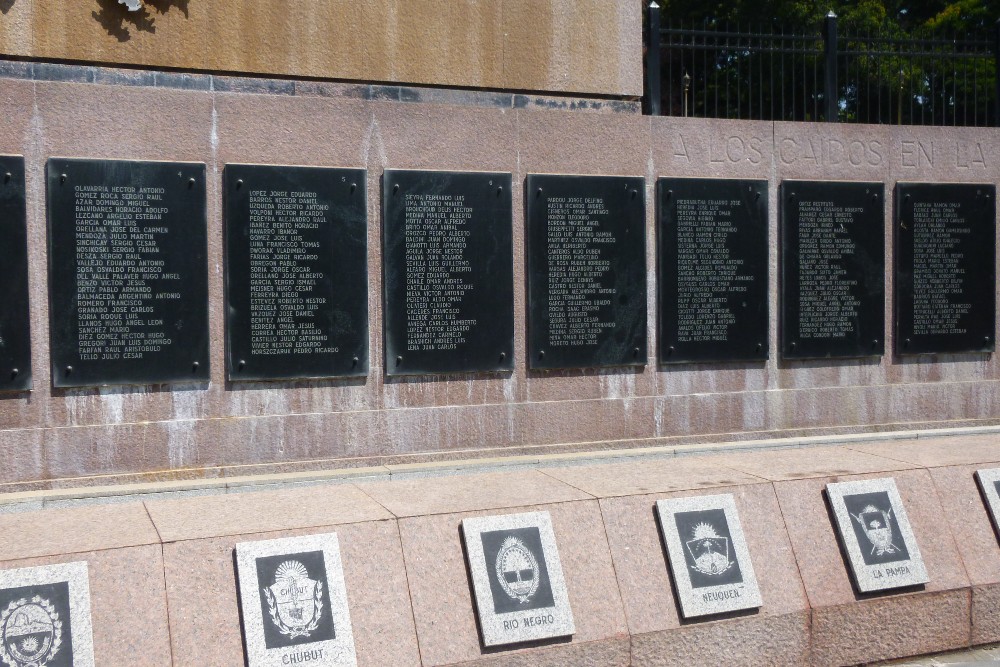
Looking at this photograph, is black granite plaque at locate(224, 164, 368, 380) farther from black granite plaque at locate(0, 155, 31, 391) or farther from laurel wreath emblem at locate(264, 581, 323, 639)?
laurel wreath emblem at locate(264, 581, 323, 639)

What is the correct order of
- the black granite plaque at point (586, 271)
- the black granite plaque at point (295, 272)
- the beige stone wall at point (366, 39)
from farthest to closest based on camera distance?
the black granite plaque at point (586, 271) < the black granite plaque at point (295, 272) < the beige stone wall at point (366, 39)

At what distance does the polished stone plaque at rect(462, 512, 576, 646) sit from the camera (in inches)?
209

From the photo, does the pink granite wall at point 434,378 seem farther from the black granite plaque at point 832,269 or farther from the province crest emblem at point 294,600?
the province crest emblem at point 294,600

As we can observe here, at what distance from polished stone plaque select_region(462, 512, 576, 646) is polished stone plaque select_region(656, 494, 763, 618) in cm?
71

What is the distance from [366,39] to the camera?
8047 mm

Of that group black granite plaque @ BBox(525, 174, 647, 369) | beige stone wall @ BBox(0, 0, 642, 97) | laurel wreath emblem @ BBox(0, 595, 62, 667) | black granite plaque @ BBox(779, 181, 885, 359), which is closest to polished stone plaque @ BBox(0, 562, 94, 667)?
laurel wreath emblem @ BBox(0, 595, 62, 667)

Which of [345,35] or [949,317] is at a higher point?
[345,35]

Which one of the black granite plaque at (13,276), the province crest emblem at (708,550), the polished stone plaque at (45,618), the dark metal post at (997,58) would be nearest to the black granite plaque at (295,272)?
the black granite plaque at (13,276)

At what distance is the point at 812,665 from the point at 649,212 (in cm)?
411

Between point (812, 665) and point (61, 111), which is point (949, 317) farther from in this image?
point (61, 111)

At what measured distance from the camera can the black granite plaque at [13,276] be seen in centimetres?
691

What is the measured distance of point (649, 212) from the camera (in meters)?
8.75

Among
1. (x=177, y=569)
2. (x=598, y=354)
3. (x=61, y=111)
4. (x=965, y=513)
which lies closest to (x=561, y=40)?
(x=598, y=354)

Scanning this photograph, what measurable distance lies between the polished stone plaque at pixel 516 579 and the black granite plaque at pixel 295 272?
273 centimetres
